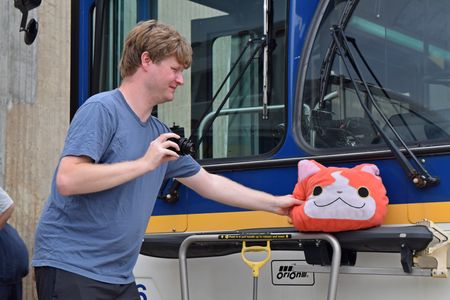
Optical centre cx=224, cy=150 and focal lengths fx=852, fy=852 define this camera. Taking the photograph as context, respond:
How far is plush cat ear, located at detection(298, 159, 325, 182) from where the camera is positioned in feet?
9.51

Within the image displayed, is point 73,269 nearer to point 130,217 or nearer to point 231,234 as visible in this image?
point 130,217

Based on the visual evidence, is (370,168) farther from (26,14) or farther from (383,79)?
(26,14)

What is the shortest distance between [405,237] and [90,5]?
6.61ft

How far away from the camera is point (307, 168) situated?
2.92 meters

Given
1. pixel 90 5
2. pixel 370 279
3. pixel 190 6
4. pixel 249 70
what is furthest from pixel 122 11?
pixel 370 279

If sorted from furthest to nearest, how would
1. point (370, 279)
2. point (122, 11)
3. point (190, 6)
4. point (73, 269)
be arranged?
point (122, 11) < point (190, 6) < point (370, 279) < point (73, 269)

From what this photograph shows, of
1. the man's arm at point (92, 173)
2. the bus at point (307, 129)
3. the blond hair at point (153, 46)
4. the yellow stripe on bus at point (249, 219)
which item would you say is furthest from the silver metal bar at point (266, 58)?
the man's arm at point (92, 173)

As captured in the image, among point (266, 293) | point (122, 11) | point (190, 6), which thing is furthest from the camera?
point (122, 11)

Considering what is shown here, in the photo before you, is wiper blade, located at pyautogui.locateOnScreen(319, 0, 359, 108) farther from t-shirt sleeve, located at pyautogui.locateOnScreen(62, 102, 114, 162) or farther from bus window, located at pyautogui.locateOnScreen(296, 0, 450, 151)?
t-shirt sleeve, located at pyautogui.locateOnScreen(62, 102, 114, 162)

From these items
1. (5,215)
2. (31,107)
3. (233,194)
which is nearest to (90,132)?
(233,194)

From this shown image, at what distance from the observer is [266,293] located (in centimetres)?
312

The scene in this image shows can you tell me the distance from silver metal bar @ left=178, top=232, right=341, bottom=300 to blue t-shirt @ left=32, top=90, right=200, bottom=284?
0.34 m

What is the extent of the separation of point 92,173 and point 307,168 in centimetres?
79

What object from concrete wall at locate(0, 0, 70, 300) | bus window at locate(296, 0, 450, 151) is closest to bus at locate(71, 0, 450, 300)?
bus window at locate(296, 0, 450, 151)
